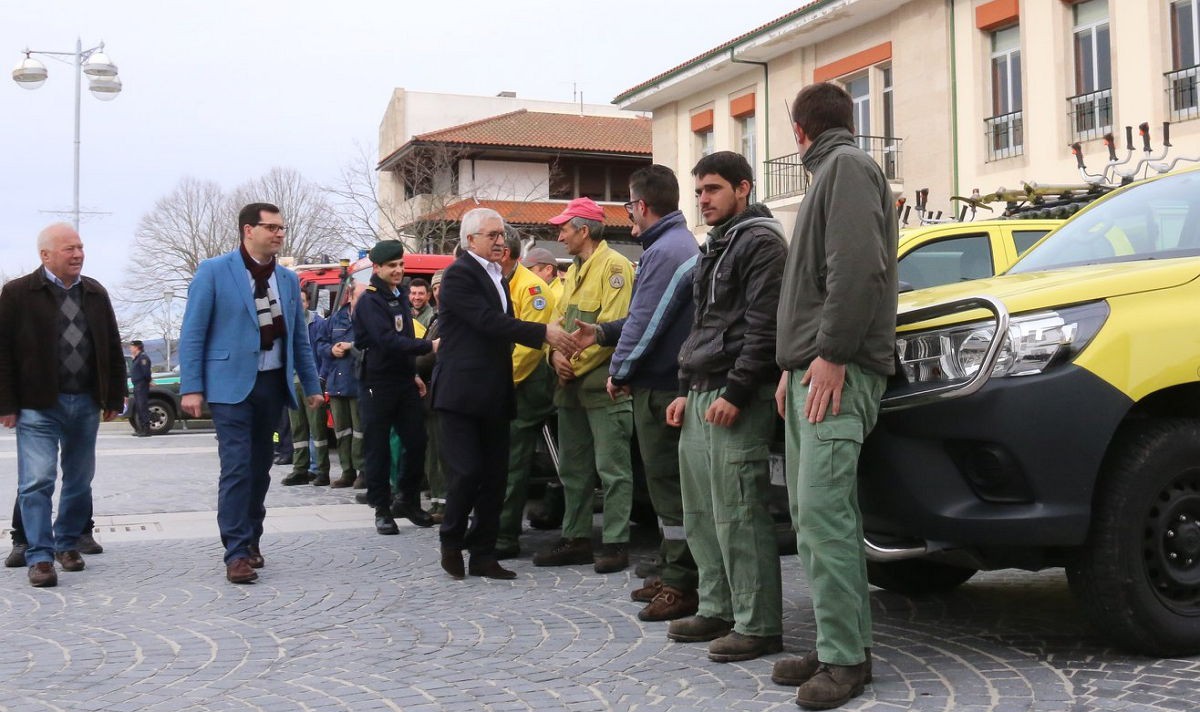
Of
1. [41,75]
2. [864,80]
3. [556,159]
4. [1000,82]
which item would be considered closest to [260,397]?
[1000,82]

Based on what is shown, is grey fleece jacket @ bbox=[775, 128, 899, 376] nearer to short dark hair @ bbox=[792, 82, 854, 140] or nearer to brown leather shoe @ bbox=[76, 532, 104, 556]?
short dark hair @ bbox=[792, 82, 854, 140]

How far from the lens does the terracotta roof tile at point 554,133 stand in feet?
145

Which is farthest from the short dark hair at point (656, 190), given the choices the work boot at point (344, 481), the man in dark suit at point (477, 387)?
the work boot at point (344, 481)

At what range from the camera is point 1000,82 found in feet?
68.8

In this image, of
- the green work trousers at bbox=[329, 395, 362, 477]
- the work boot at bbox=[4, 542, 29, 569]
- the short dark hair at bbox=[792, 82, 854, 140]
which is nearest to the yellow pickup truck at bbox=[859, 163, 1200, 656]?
the short dark hair at bbox=[792, 82, 854, 140]

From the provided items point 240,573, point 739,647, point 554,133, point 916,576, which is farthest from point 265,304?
point 554,133

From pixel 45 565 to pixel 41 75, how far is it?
2134 cm

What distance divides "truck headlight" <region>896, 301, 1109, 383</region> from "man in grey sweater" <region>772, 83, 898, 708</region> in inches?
9.9

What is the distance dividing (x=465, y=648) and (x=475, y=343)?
2170mm

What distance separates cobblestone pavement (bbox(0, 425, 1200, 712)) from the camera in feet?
13.9

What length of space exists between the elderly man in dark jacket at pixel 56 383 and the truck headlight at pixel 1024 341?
5.00 metres

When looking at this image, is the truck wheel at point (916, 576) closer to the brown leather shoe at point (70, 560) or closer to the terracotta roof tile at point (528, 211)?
the brown leather shoe at point (70, 560)

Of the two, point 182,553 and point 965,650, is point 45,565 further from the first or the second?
point 965,650

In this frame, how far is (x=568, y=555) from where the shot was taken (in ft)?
23.1
